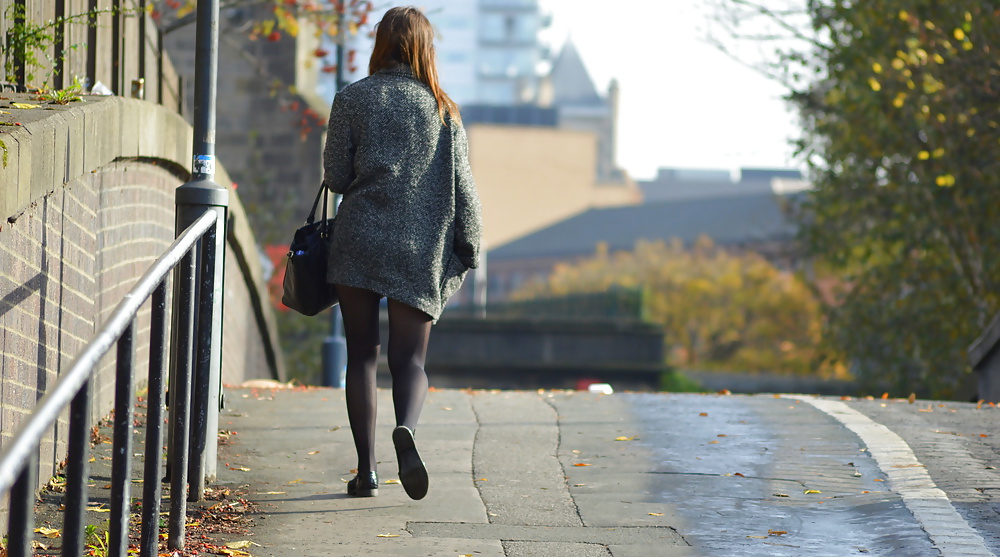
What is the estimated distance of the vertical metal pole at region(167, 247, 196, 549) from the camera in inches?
155

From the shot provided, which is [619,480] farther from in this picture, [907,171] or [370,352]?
[907,171]

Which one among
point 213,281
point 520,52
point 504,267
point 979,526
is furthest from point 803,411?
point 520,52

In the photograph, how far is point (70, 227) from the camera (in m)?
5.08

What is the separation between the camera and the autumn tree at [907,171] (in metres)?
13.4

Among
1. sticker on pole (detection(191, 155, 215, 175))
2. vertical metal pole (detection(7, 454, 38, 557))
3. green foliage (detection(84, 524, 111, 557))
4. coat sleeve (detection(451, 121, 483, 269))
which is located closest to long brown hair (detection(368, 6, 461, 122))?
coat sleeve (detection(451, 121, 483, 269))

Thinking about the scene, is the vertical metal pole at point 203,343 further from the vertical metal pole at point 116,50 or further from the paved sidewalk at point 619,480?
the vertical metal pole at point 116,50

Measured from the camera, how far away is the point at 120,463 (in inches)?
123

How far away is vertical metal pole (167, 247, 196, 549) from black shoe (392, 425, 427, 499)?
74 cm

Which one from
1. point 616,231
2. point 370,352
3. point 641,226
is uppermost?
point 641,226

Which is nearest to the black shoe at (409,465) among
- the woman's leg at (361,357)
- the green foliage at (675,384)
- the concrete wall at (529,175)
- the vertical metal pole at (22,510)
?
the woman's leg at (361,357)

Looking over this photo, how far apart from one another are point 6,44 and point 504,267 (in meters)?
80.7

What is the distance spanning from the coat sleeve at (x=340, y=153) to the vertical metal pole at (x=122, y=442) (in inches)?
71.0

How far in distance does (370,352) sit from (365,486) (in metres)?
0.52

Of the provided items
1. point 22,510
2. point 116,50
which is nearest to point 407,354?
point 22,510
